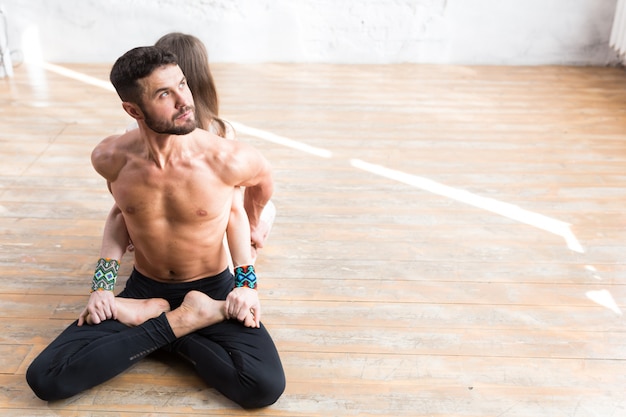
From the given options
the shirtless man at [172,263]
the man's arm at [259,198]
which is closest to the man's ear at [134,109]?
the shirtless man at [172,263]

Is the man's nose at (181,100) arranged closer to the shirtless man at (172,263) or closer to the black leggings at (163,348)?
the shirtless man at (172,263)

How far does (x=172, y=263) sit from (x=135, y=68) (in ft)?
2.02

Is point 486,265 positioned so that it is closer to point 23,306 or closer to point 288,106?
point 23,306

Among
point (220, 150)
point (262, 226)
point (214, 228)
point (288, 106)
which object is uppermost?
point (220, 150)

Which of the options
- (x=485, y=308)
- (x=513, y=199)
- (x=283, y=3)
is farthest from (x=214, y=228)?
(x=283, y=3)

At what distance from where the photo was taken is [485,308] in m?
2.33

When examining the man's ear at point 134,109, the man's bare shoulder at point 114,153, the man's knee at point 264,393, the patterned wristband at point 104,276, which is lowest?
the man's knee at point 264,393

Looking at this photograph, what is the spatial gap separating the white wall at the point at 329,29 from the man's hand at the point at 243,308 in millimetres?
3226

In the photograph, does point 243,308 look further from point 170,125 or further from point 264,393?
point 170,125

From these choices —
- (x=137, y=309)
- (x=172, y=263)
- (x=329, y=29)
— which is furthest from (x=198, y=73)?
(x=329, y=29)

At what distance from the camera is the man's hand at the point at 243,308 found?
204 centimetres

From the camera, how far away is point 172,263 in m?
2.13

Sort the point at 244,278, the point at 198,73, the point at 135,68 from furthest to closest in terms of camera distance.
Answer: the point at 198,73
the point at 244,278
the point at 135,68

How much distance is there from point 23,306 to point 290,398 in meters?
0.96
